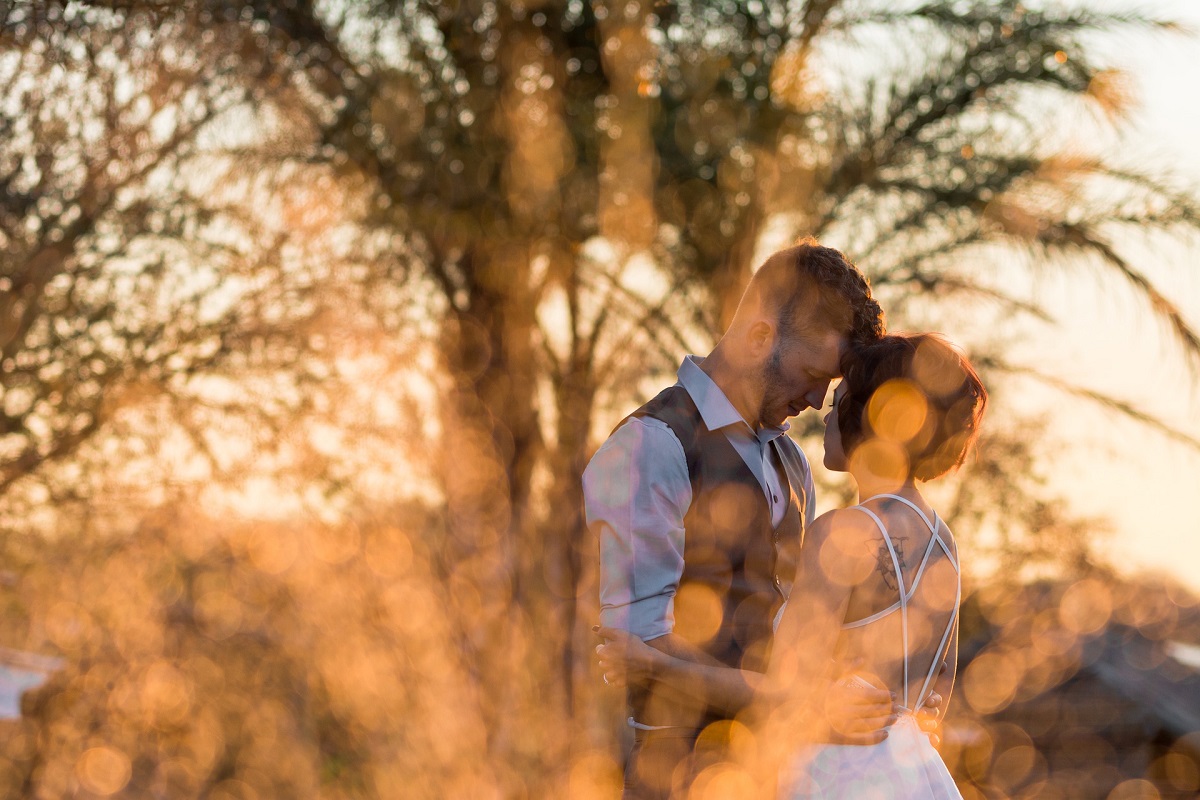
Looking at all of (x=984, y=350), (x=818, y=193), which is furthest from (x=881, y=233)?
(x=984, y=350)

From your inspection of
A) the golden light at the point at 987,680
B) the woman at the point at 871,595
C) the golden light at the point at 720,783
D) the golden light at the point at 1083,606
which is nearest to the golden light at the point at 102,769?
the golden light at the point at 987,680

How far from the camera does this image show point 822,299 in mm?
2320

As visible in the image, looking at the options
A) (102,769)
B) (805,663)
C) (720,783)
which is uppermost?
(805,663)

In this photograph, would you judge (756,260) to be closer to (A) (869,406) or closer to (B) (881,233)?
(B) (881,233)

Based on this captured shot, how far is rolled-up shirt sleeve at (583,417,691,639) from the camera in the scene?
86.0 inches

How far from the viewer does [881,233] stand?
7.12m

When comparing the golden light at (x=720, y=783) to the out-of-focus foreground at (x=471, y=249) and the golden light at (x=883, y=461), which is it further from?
the out-of-focus foreground at (x=471, y=249)

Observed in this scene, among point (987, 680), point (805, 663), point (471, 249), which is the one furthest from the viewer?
point (987, 680)

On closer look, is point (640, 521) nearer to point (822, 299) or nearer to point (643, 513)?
point (643, 513)

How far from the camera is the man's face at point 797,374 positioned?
2334 mm

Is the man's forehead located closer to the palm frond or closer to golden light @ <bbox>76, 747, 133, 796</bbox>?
the palm frond

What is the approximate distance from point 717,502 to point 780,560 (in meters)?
0.21

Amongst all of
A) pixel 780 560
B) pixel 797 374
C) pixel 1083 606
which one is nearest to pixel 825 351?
pixel 797 374

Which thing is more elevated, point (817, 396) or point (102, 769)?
point (817, 396)
